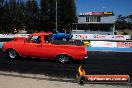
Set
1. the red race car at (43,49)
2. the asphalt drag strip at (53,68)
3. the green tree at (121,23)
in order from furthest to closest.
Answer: the green tree at (121,23), the red race car at (43,49), the asphalt drag strip at (53,68)

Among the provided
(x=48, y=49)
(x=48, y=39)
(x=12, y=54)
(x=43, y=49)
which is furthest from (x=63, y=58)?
(x=12, y=54)

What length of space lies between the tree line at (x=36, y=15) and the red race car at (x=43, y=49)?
5826cm

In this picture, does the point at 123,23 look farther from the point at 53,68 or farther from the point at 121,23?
the point at 53,68

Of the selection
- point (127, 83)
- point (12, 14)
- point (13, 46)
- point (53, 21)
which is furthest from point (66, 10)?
point (127, 83)

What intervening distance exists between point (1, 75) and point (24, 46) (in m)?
3.92

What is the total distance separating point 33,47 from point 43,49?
0.62m

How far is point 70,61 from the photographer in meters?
14.2

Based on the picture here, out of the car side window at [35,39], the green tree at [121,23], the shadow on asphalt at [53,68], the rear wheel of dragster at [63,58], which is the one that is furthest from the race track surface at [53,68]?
the green tree at [121,23]

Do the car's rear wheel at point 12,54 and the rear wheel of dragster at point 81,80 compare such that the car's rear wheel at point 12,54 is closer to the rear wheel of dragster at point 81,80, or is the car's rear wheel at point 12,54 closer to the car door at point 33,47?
the car door at point 33,47

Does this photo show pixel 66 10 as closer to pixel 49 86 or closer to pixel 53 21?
pixel 53 21

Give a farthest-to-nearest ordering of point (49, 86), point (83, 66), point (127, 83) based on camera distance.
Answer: point (83, 66) → point (127, 83) → point (49, 86)

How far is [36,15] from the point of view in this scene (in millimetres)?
77500

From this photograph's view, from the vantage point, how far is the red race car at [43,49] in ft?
44.2

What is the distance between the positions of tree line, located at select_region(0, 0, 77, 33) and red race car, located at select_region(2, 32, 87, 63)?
191 ft
